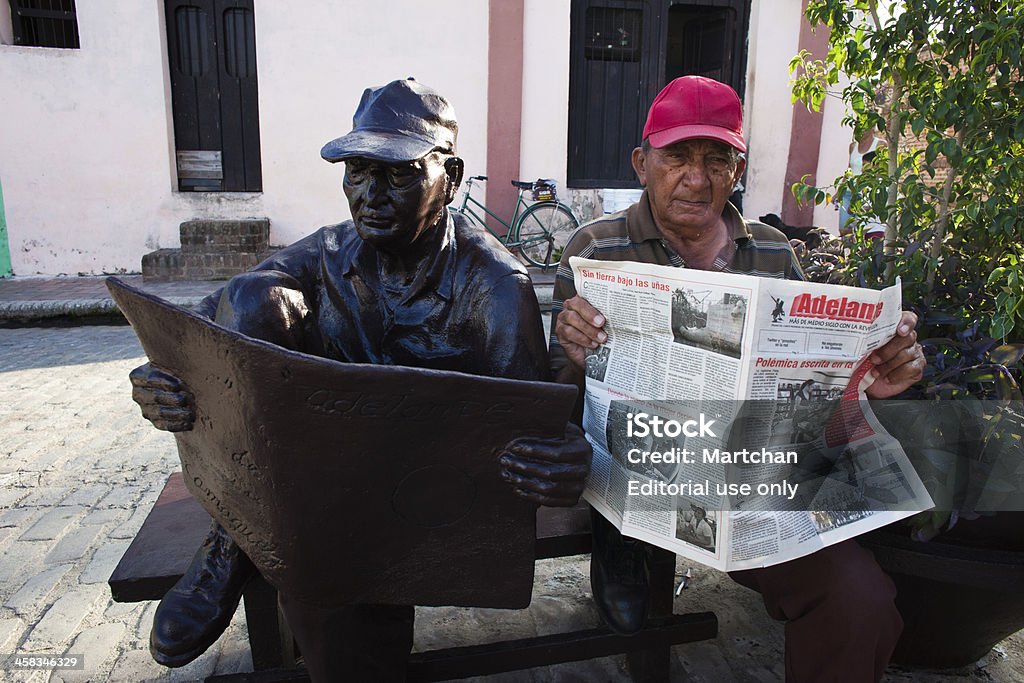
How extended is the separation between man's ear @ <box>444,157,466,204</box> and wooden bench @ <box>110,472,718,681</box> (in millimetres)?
854

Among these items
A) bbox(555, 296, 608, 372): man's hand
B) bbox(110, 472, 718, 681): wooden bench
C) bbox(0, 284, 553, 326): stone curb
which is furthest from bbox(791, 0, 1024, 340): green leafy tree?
bbox(0, 284, 553, 326): stone curb

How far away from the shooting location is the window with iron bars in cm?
762

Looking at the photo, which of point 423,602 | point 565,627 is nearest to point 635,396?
point 423,602

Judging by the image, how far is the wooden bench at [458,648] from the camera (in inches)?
63.4

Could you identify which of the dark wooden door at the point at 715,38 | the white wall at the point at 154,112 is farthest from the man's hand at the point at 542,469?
the dark wooden door at the point at 715,38

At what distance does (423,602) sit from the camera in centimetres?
134

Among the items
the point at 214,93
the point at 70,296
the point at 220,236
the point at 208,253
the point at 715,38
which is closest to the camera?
the point at 70,296

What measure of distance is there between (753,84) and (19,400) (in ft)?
25.6

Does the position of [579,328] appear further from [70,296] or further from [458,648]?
[70,296]

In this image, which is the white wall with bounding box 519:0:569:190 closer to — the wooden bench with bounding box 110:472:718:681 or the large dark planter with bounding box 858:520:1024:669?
the wooden bench with bounding box 110:472:718:681

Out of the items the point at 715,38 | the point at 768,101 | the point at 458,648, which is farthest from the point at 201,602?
the point at 715,38

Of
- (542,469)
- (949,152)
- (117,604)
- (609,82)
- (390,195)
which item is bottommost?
(117,604)

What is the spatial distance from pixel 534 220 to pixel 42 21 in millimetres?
5695

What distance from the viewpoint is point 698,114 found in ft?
5.85
